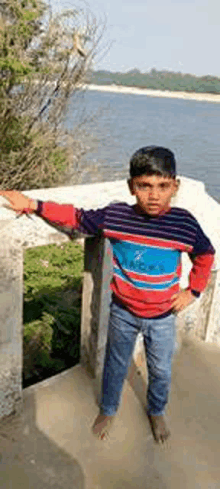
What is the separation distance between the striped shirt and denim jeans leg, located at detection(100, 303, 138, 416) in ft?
0.28

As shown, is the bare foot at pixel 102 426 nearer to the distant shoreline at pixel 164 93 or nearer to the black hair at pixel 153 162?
the black hair at pixel 153 162

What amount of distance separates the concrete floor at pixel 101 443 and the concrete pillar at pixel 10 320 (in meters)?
0.15

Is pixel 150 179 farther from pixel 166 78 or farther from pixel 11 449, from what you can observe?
pixel 166 78

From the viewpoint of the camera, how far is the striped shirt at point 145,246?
6.79ft

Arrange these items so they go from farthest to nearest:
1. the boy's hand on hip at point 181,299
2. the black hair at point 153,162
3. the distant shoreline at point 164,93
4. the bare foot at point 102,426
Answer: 1. the distant shoreline at point 164,93
2. the bare foot at point 102,426
3. the boy's hand on hip at point 181,299
4. the black hair at point 153,162

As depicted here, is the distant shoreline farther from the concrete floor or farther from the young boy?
the young boy

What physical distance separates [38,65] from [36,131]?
3.39 ft

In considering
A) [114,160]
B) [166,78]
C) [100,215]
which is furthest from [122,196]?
[166,78]

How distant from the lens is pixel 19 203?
2.06 m

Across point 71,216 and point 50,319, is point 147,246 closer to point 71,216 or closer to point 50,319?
point 71,216

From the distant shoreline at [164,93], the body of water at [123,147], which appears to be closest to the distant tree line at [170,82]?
the distant shoreline at [164,93]

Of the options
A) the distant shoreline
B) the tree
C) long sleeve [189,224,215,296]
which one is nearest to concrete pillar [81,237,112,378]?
long sleeve [189,224,215,296]

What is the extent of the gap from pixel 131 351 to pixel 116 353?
0.08 meters

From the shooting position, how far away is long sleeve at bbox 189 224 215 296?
2099 mm
